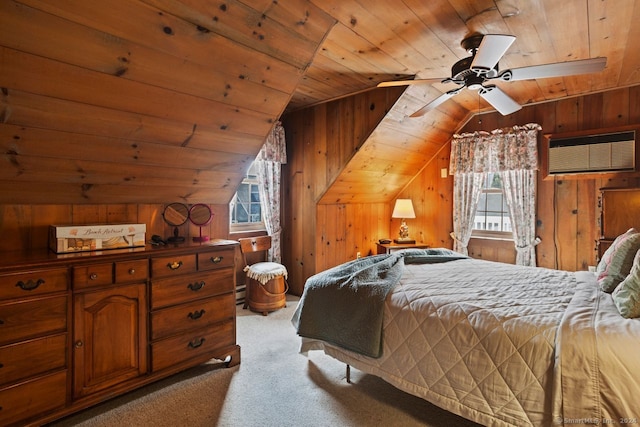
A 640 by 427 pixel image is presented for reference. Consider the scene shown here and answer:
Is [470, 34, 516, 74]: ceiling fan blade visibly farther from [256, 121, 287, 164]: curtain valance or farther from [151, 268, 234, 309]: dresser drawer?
[256, 121, 287, 164]: curtain valance

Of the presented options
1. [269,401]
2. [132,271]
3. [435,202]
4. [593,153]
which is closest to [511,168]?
[593,153]

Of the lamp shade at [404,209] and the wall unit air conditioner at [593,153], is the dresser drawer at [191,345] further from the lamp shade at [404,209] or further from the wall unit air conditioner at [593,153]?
the wall unit air conditioner at [593,153]

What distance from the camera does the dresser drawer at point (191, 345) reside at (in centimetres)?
215

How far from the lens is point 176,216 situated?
2.65 m

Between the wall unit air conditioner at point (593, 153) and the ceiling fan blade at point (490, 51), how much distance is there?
227cm

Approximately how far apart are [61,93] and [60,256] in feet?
2.85

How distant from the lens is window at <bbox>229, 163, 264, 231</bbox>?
158 inches

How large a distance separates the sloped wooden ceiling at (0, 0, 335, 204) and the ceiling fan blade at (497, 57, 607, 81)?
1.25 meters

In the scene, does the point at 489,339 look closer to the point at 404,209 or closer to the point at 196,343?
the point at 196,343

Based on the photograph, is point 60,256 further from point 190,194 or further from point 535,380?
point 535,380

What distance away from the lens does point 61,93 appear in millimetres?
1646

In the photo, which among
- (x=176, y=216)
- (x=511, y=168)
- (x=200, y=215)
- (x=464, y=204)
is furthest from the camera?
(x=464, y=204)

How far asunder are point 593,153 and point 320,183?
294 cm

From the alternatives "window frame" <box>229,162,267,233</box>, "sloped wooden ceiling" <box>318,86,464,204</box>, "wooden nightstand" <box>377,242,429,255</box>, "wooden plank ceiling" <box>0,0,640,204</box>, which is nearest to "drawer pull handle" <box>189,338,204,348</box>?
"wooden plank ceiling" <box>0,0,640,204</box>
